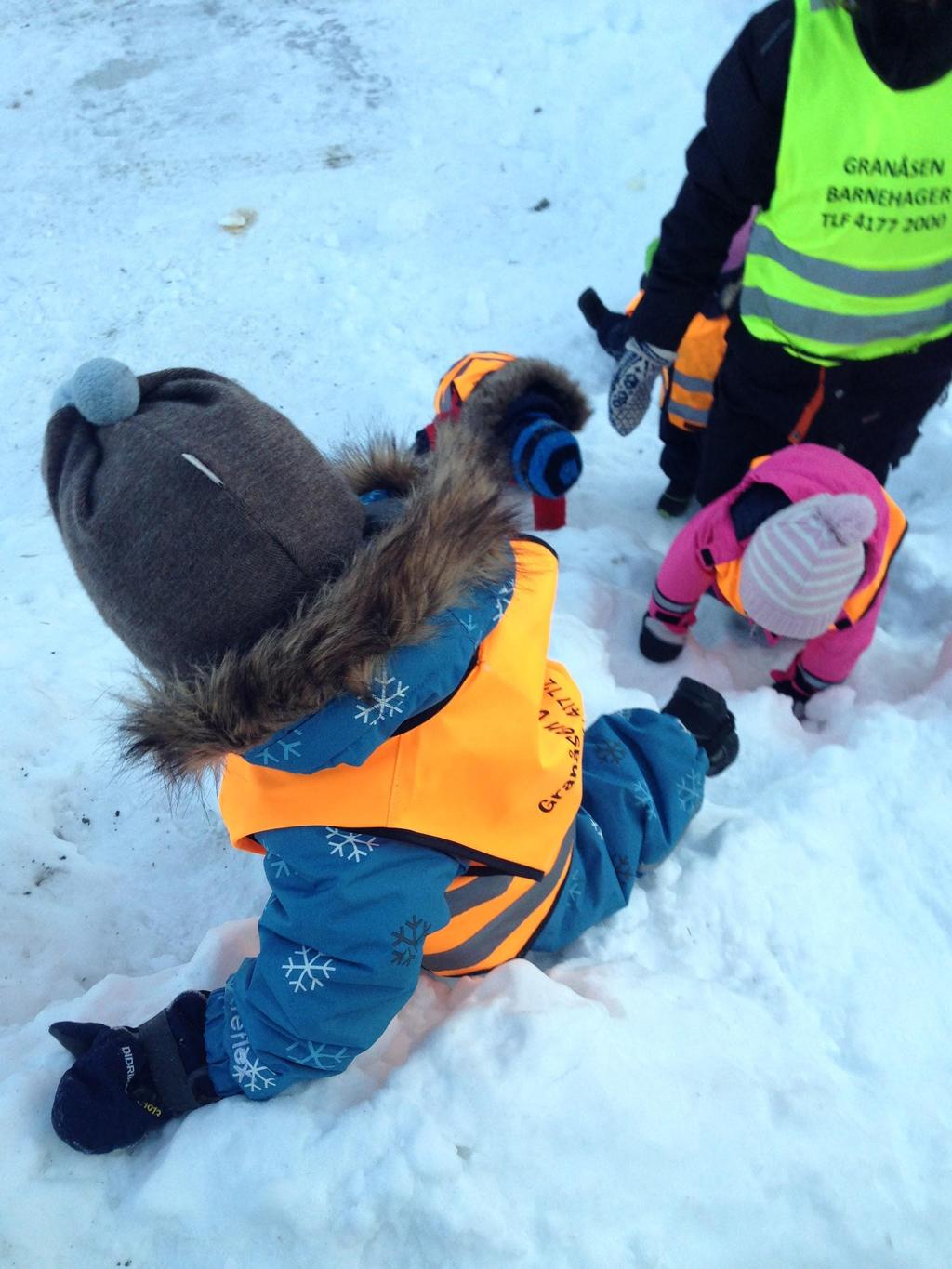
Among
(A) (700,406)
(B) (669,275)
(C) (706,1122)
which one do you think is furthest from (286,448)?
(A) (700,406)

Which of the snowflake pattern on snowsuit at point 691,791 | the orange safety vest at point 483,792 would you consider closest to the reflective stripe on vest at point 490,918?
the orange safety vest at point 483,792

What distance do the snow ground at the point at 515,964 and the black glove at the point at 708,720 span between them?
0.10 metres

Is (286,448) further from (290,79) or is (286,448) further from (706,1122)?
(290,79)

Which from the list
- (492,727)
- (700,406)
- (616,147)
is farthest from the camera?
(616,147)

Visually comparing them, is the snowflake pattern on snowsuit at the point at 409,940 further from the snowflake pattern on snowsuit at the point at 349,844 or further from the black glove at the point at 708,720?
the black glove at the point at 708,720

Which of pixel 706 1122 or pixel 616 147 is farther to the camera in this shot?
pixel 616 147

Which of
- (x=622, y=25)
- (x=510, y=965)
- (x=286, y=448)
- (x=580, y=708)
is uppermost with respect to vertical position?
(x=622, y=25)

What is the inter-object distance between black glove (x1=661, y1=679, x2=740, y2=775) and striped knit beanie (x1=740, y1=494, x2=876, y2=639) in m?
0.23

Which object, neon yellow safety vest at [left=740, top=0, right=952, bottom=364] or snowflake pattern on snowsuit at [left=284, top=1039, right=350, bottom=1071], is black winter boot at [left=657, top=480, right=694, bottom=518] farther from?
snowflake pattern on snowsuit at [left=284, top=1039, right=350, bottom=1071]

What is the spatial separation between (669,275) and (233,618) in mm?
1544

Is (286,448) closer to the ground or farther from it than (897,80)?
closer to the ground

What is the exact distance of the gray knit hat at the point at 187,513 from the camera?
0.85m

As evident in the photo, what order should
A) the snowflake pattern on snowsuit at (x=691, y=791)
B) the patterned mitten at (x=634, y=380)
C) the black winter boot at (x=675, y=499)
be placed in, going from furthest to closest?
the black winter boot at (x=675, y=499) → the patterned mitten at (x=634, y=380) → the snowflake pattern on snowsuit at (x=691, y=791)

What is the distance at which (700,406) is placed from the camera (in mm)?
2416
